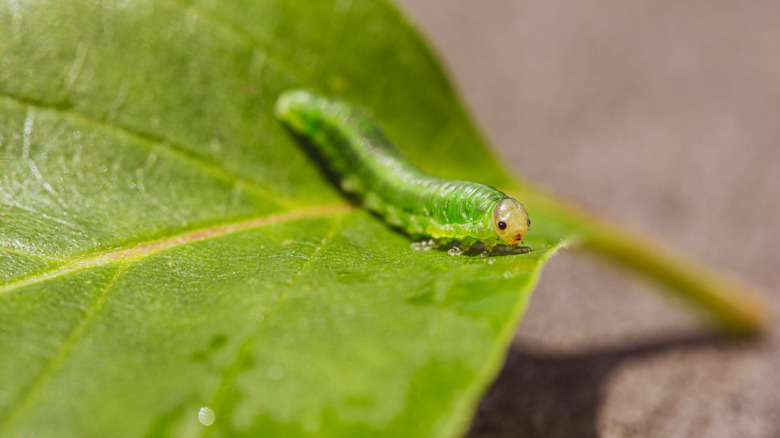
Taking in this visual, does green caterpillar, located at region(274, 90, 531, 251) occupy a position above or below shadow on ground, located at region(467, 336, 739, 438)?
above

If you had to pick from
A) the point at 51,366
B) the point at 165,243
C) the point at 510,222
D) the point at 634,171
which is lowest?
the point at 51,366

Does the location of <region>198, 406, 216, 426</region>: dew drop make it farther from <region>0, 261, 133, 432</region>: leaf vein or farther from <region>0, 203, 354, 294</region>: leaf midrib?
<region>0, 203, 354, 294</region>: leaf midrib

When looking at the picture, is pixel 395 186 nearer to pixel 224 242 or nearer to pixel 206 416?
pixel 224 242

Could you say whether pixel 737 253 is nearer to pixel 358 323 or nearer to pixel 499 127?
pixel 499 127

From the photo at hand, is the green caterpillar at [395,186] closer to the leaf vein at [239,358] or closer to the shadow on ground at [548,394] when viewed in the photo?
the leaf vein at [239,358]

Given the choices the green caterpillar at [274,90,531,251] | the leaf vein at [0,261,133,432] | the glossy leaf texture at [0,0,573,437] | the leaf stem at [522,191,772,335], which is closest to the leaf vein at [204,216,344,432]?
the glossy leaf texture at [0,0,573,437]

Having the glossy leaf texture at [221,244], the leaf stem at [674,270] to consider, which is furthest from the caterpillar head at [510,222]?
the leaf stem at [674,270]

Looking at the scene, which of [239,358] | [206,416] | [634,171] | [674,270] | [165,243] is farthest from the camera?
[634,171]

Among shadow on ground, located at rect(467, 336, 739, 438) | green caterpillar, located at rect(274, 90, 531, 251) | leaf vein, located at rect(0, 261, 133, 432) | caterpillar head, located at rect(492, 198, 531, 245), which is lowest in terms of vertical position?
leaf vein, located at rect(0, 261, 133, 432)

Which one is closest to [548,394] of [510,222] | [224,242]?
[510,222]
